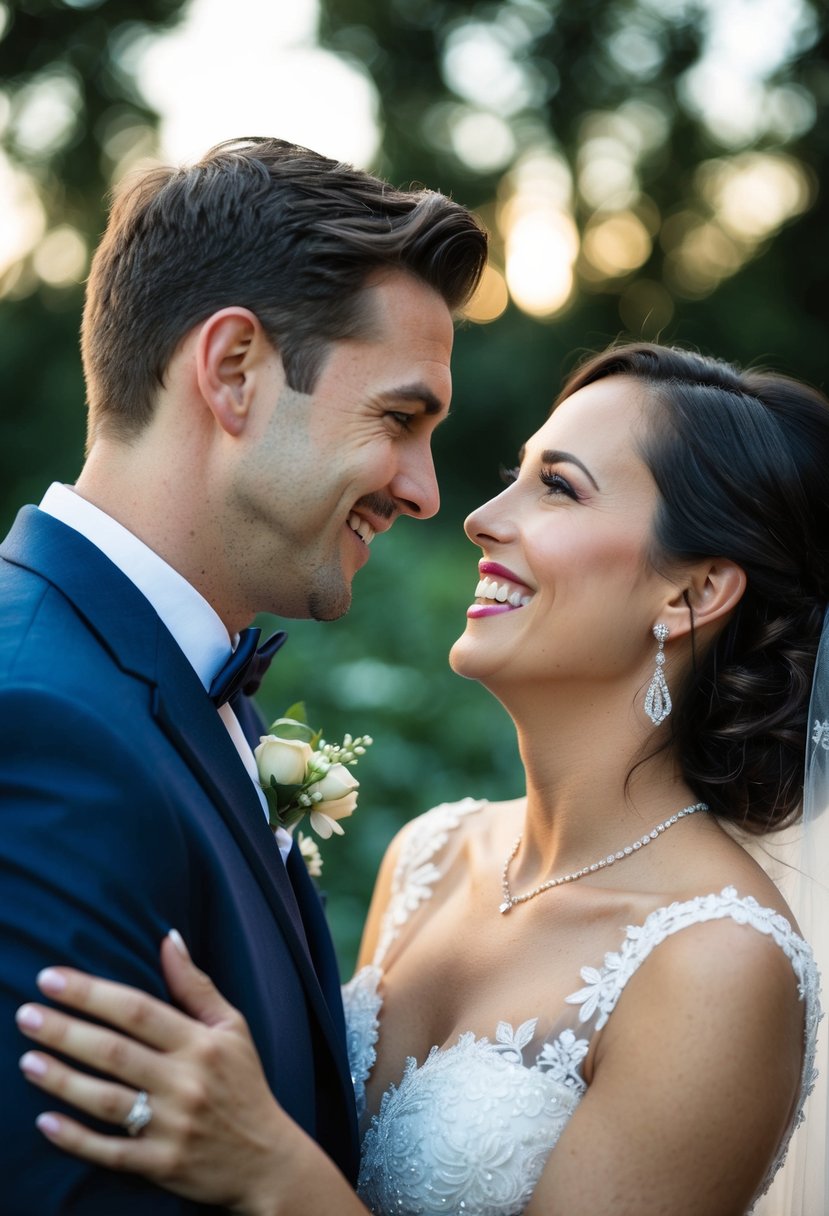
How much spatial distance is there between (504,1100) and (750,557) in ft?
5.05

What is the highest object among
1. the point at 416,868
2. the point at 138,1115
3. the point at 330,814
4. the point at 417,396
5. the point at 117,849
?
the point at 417,396

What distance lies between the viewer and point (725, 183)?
10469 millimetres

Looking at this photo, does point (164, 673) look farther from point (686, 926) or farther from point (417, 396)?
point (686, 926)

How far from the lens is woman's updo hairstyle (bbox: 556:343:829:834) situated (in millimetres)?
3510

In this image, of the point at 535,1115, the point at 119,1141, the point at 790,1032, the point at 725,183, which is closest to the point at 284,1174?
the point at 119,1141

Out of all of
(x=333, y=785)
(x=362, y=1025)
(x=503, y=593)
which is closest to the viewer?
(x=333, y=785)

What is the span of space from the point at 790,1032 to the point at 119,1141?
5.08 feet

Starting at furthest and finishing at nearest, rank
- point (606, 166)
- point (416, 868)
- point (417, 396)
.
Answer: point (606, 166)
point (416, 868)
point (417, 396)

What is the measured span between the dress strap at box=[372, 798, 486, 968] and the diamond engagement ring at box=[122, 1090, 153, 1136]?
1762mm

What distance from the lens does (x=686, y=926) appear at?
9.94ft

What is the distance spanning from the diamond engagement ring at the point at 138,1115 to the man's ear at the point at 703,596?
1883 millimetres

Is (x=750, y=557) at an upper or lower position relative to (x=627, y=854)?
upper

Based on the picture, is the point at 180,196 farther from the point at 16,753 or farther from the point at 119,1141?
the point at 119,1141

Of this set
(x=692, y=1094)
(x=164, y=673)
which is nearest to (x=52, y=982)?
(x=164, y=673)
